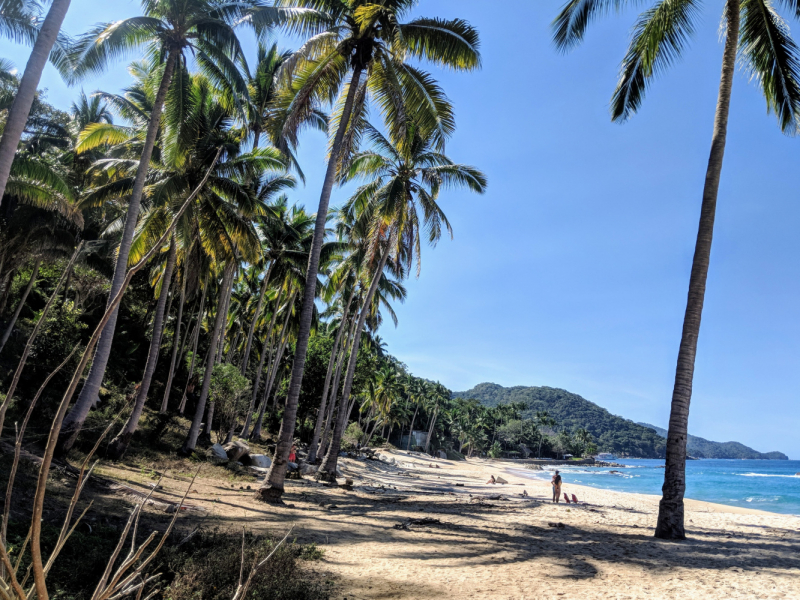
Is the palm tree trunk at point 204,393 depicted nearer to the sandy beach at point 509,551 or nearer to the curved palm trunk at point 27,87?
the sandy beach at point 509,551

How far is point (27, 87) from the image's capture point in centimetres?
770

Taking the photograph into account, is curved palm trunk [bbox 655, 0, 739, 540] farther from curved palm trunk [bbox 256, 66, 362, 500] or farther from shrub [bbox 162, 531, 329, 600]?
curved palm trunk [bbox 256, 66, 362, 500]

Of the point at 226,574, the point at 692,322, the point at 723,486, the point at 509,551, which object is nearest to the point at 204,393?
the point at 509,551

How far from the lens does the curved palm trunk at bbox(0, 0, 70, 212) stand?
24.7ft

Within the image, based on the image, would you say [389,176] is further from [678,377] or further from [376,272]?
[678,377]

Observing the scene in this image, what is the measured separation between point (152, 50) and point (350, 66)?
578cm

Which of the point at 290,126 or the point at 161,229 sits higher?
the point at 290,126

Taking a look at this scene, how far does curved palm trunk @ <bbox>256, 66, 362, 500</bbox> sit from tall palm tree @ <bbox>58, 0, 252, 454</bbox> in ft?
9.79

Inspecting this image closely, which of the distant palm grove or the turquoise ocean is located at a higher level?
the distant palm grove

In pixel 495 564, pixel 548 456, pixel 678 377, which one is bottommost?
pixel 548 456

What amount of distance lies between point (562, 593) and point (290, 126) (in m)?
12.1

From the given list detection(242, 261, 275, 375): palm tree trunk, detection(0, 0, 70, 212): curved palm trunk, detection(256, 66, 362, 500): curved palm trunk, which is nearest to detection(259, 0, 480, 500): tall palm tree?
detection(256, 66, 362, 500): curved palm trunk

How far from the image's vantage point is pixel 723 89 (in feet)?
33.9

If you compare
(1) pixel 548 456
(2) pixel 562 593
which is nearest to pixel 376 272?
(2) pixel 562 593
